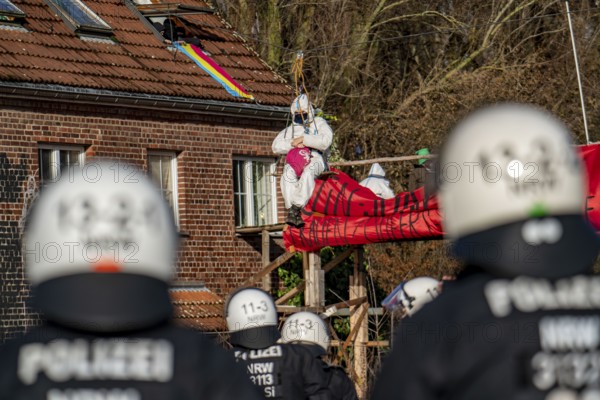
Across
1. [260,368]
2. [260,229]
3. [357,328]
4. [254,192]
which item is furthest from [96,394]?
[254,192]

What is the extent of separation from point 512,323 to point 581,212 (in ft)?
1.18

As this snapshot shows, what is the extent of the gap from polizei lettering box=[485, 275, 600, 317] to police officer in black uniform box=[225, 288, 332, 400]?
6555mm

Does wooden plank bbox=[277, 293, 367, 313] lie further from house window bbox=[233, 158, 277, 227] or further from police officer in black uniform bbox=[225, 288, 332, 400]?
police officer in black uniform bbox=[225, 288, 332, 400]

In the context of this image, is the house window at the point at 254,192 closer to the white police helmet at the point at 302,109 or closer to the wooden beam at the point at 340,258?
the wooden beam at the point at 340,258

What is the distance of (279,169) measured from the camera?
23.8 metres

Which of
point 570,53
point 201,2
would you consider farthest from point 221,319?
point 570,53

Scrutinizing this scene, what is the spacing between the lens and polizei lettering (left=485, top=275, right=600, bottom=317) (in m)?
3.36

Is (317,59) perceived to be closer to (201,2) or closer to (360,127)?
(360,127)

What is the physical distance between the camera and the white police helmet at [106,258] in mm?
3343

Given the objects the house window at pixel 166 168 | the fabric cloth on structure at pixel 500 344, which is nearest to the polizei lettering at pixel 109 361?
the fabric cloth on structure at pixel 500 344

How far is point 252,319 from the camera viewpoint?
10633 millimetres

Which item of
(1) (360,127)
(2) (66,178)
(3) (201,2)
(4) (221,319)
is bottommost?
(4) (221,319)

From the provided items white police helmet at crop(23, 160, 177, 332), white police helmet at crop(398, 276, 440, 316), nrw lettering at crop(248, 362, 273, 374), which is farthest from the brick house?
white police helmet at crop(23, 160, 177, 332)

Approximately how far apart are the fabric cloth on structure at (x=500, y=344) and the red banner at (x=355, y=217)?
16534 mm
